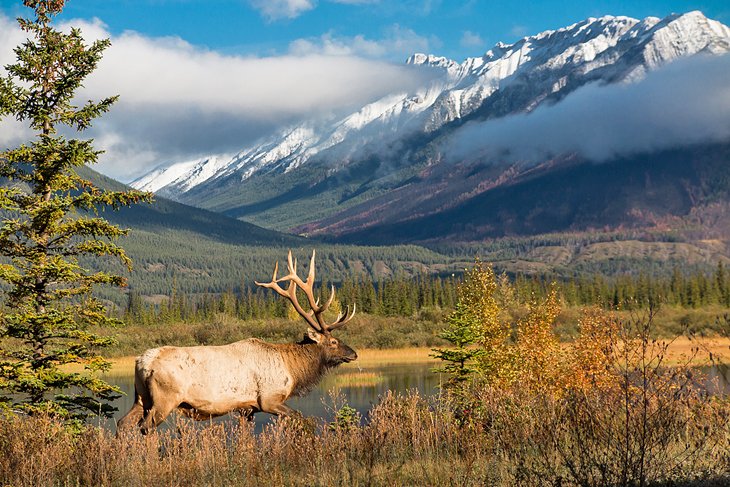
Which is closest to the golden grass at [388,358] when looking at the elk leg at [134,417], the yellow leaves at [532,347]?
the yellow leaves at [532,347]

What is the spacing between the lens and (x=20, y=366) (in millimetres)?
14000

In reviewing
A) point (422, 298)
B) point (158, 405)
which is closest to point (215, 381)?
point (158, 405)

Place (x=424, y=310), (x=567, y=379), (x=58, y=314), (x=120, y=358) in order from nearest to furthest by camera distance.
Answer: (x=58, y=314)
(x=567, y=379)
(x=120, y=358)
(x=424, y=310)

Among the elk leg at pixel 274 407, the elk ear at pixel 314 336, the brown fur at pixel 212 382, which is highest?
the elk ear at pixel 314 336

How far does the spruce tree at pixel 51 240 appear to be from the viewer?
14188 mm

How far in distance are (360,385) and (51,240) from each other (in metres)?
30.5

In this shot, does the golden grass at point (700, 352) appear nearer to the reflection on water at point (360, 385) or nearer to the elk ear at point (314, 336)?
the elk ear at point (314, 336)

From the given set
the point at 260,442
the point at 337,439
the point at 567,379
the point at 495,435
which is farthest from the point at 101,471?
the point at 567,379

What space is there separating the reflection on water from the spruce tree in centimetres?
1647

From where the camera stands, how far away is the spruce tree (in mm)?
14188

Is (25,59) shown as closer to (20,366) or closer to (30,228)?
(30,228)

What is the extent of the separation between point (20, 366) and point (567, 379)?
1098 cm

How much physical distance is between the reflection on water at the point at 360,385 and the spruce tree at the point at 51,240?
16468 millimetres

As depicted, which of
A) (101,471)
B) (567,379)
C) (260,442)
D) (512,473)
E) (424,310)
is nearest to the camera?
(512,473)
